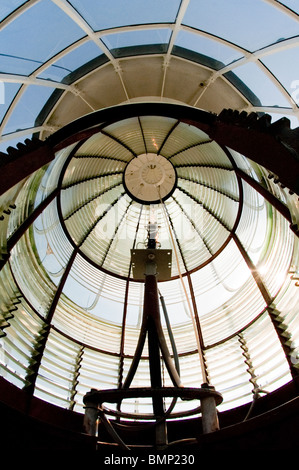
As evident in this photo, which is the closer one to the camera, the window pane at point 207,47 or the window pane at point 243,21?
the window pane at point 243,21

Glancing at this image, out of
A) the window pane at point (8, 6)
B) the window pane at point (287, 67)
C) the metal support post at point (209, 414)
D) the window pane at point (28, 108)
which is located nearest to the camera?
the metal support post at point (209, 414)

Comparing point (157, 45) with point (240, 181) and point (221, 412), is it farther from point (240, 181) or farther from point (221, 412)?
point (221, 412)

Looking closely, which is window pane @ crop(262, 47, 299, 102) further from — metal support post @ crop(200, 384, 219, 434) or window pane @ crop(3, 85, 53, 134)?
metal support post @ crop(200, 384, 219, 434)

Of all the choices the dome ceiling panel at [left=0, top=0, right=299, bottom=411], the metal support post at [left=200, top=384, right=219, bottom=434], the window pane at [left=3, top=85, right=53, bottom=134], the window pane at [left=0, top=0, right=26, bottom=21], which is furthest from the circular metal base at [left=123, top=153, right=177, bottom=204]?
the metal support post at [left=200, top=384, right=219, bottom=434]

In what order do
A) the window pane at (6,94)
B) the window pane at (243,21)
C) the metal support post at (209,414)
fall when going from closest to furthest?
the metal support post at (209,414) → the window pane at (243,21) → the window pane at (6,94)

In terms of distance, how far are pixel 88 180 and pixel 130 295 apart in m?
2.89

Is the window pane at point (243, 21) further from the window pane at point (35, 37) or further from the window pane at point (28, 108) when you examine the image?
the window pane at point (28, 108)

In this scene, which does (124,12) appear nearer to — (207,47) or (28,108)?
(207,47)

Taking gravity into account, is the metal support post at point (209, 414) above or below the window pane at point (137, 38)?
below

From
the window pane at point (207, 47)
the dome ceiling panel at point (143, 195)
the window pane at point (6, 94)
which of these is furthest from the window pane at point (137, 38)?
the window pane at point (6, 94)

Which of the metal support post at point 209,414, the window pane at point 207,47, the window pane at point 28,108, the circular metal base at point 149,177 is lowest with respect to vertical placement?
the metal support post at point 209,414

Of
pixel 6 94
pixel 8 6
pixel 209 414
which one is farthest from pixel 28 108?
pixel 209 414
